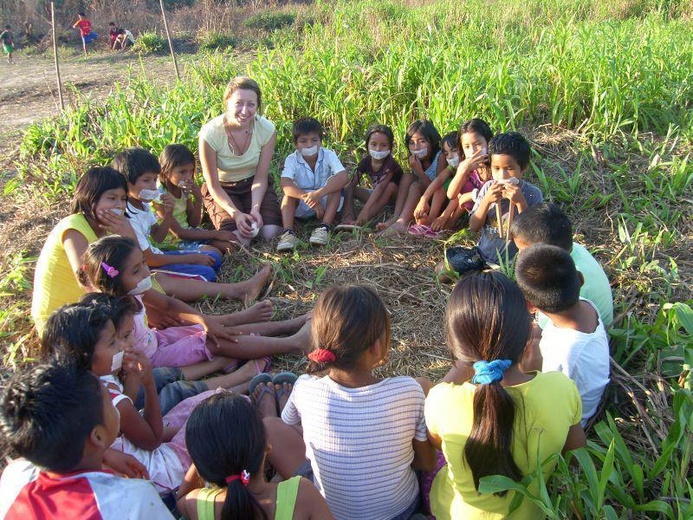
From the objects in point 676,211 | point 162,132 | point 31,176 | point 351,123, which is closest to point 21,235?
point 31,176

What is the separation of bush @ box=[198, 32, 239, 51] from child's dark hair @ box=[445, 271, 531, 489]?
35.7 ft

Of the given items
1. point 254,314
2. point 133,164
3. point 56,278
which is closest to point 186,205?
point 133,164

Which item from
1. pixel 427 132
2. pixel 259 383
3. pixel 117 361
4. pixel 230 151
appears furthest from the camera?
pixel 230 151

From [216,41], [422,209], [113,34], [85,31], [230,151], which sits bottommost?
[422,209]

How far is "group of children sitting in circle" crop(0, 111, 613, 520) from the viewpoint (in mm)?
1540

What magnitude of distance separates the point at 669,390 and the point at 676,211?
161cm

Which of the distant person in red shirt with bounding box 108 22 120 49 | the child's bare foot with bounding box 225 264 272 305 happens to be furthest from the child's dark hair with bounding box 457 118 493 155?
the distant person in red shirt with bounding box 108 22 120 49

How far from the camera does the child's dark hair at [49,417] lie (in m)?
1.48

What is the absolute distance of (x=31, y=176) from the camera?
4855 millimetres

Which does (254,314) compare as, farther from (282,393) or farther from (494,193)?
(494,193)

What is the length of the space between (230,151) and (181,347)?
1.73 m

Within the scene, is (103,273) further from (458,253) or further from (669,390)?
(669,390)

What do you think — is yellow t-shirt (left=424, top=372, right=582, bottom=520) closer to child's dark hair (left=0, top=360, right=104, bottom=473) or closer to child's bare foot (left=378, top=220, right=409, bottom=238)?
child's dark hair (left=0, top=360, right=104, bottom=473)

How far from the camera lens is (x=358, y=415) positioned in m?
1.77
